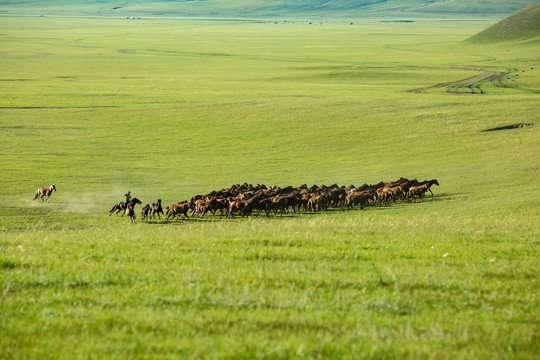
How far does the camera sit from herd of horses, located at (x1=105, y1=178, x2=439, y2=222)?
29500mm

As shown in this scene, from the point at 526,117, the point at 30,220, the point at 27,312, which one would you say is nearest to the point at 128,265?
the point at 27,312

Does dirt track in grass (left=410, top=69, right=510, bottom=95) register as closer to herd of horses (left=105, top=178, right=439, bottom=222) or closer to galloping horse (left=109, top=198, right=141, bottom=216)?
herd of horses (left=105, top=178, right=439, bottom=222)

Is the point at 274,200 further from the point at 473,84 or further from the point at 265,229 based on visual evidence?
the point at 473,84

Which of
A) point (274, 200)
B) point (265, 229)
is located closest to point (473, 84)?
point (274, 200)

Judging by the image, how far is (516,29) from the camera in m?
189

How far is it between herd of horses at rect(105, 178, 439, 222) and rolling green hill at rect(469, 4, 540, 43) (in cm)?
16678

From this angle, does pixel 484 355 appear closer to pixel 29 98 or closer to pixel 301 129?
pixel 301 129

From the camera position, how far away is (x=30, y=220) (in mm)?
27672

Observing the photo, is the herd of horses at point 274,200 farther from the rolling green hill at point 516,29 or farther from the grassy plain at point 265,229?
the rolling green hill at point 516,29

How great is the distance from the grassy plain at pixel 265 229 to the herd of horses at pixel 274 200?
1269mm

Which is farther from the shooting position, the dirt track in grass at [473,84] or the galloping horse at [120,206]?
the dirt track in grass at [473,84]

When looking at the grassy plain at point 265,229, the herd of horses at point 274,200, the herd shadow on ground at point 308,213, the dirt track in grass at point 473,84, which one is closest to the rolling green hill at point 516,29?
the dirt track in grass at point 473,84

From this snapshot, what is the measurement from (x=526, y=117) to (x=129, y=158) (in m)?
34.1

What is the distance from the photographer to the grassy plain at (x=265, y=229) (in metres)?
7.77
